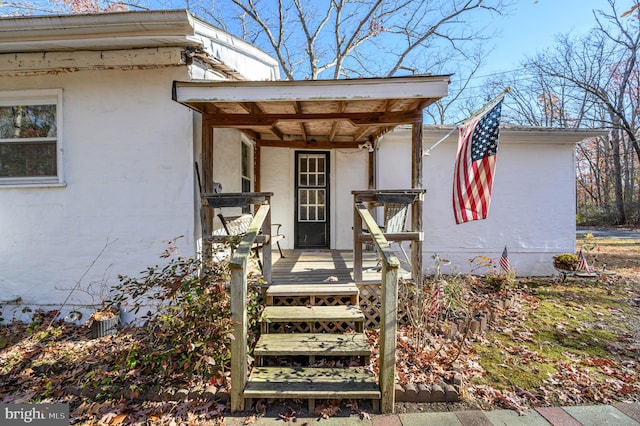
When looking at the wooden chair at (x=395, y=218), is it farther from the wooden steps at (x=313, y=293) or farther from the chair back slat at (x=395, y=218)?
the wooden steps at (x=313, y=293)

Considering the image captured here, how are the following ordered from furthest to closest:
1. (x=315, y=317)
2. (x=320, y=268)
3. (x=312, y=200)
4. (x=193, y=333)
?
1. (x=312, y=200)
2. (x=320, y=268)
3. (x=315, y=317)
4. (x=193, y=333)

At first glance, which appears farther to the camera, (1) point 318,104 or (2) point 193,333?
(1) point 318,104

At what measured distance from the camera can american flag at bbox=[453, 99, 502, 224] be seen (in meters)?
3.48

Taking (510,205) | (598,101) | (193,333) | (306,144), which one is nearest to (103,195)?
(193,333)

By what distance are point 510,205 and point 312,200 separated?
4.25 m

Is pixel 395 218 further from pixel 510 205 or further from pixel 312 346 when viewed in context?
pixel 510 205

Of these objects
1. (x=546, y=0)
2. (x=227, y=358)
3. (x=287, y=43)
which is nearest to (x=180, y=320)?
(x=227, y=358)

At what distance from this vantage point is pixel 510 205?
20.9ft

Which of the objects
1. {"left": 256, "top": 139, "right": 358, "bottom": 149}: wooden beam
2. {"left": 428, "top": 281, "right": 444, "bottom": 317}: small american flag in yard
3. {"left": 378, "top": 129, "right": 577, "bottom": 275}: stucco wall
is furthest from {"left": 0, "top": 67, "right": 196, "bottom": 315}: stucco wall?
{"left": 378, "top": 129, "right": 577, "bottom": 275}: stucco wall

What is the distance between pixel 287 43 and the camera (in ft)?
48.3

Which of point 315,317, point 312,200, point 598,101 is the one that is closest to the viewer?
point 315,317

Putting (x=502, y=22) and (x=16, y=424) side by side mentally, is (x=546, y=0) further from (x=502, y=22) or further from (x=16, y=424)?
(x=16, y=424)

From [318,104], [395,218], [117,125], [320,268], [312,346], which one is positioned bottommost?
[312,346]

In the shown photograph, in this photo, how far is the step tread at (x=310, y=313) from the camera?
3.01 metres
